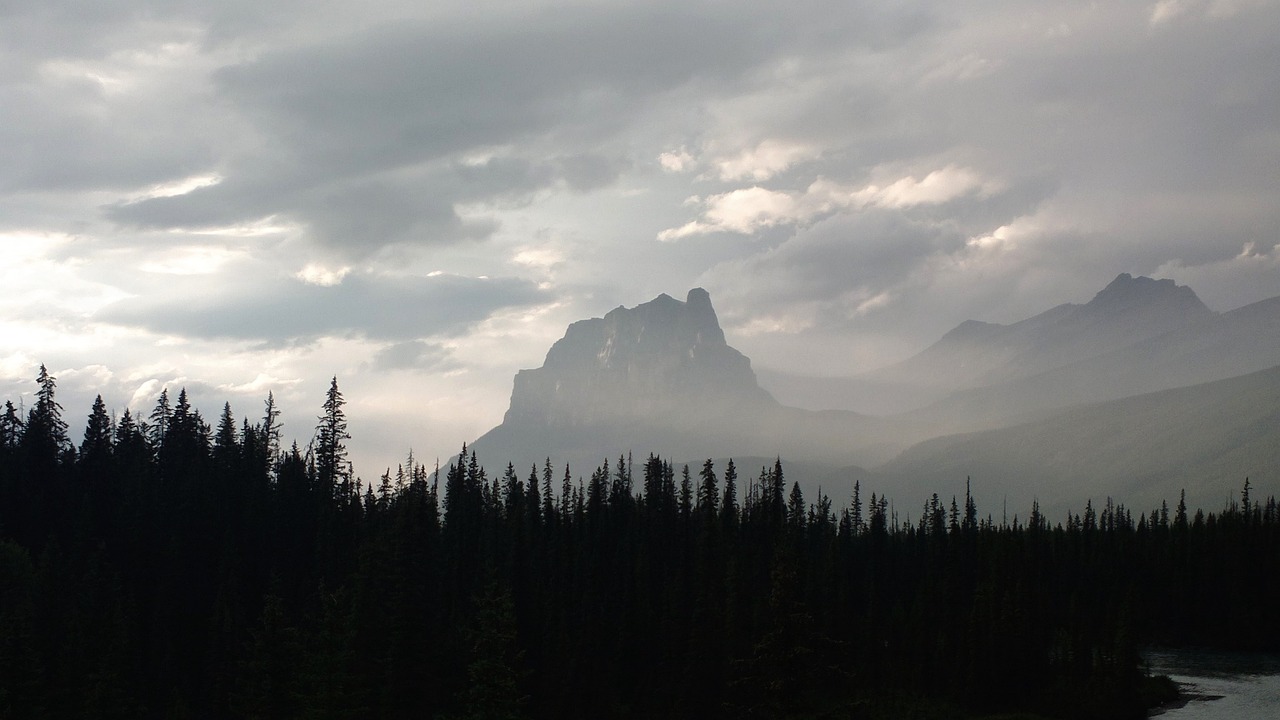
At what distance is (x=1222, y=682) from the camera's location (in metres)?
119

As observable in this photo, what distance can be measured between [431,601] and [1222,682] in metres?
92.0

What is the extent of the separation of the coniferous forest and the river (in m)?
5.99

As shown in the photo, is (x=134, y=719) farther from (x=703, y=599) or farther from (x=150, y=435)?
(x=150, y=435)

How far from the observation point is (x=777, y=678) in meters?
45.1

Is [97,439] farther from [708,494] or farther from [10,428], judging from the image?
[708,494]

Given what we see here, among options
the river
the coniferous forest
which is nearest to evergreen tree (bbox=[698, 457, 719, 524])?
the coniferous forest

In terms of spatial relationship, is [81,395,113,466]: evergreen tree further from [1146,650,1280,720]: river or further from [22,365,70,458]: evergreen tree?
[1146,650,1280,720]: river

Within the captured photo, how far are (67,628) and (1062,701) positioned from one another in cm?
9729

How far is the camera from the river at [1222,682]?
98.3m

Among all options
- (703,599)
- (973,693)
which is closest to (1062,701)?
(973,693)

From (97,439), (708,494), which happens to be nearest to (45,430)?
(97,439)

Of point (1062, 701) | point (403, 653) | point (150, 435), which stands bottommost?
point (1062, 701)

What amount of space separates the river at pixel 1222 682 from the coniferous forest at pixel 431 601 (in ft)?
19.7

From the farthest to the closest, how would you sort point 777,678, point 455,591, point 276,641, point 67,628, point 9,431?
point 9,431
point 455,591
point 67,628
point 276,641
point 777,678
